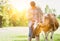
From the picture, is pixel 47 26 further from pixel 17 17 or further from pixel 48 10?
pixel 17 17

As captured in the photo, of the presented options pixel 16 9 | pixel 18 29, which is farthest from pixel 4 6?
pixel 18 29

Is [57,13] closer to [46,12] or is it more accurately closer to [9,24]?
[46,12]

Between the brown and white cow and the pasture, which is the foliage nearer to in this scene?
the brown and white cow

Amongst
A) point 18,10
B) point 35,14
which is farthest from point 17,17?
point 35,14

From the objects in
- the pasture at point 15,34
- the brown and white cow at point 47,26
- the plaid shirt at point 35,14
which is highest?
the plaid shirt at point 35,14

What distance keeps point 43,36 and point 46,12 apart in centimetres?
23

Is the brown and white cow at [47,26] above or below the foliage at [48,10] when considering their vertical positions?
below

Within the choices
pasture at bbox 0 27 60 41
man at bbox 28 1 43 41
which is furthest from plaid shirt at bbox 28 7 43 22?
pasture at bbox 0 27 60 41

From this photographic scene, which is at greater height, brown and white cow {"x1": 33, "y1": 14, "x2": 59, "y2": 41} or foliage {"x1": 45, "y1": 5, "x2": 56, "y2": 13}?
foliage {"x1": 45, "y1": 5, "x2": 56, "y2": 13}

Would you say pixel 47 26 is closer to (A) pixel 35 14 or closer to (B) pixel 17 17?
(A) pixel 35 14

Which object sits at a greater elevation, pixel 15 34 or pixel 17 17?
pixel 17 17

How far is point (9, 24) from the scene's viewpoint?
214cm

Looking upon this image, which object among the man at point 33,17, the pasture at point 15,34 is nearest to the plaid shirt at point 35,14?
the man at point 33,17

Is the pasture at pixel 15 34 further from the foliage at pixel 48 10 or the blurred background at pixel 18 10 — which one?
the foliage at pixel 48 10
